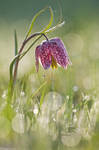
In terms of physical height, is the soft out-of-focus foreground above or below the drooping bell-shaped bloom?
below

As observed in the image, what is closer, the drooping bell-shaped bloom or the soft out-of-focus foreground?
the soft out-of-focus foreground

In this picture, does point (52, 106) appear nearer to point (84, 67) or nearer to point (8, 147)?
point (8, 147)

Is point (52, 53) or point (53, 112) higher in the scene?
point (52, 53)

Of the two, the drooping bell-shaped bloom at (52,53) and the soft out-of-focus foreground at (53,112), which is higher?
the drooping bell-shaped bloom at (52,53)

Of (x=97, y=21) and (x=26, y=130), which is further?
(x=97, y=21)

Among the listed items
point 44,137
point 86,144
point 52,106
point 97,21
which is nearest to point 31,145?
point 44,137

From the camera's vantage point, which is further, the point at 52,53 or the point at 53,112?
the point at 52,53

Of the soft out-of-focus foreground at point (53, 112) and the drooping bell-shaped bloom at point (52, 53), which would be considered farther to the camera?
the drooping bell-shaped bloom at point (52, 53)

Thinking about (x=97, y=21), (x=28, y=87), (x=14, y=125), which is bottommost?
(x=14, y=125)
